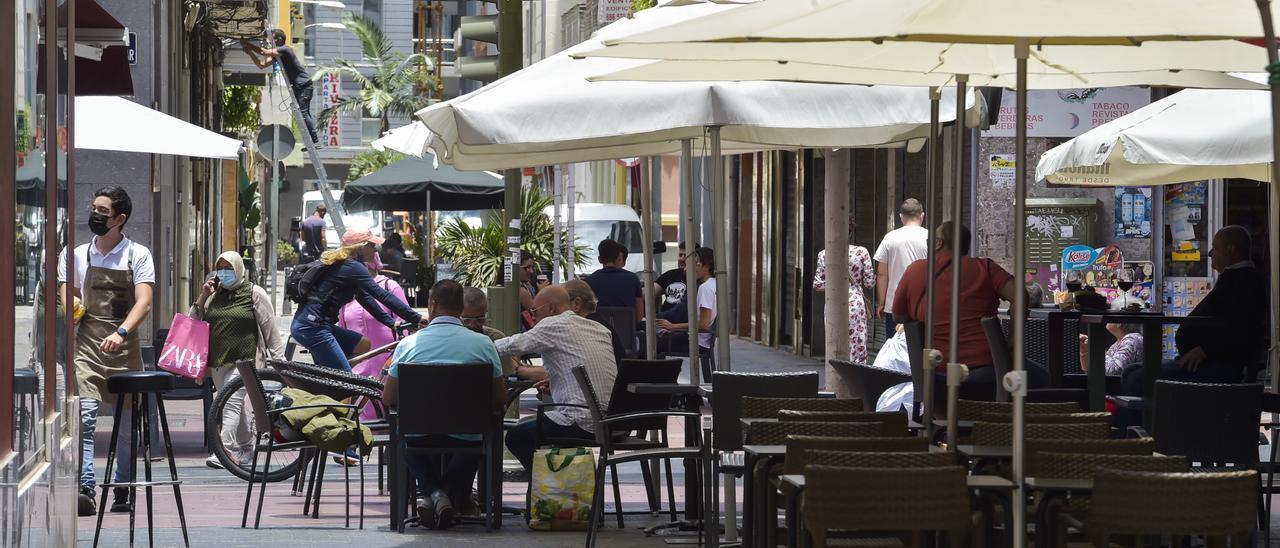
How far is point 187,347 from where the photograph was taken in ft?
37.2

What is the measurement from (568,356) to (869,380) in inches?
73.9

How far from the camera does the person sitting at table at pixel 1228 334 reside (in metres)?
9.88

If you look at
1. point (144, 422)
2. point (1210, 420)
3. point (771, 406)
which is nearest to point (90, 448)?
point (144, 422)

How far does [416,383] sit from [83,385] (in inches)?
86.2

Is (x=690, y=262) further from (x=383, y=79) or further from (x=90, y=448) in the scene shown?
(x=383, y=79)

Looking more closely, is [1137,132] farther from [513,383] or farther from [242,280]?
[242,280]

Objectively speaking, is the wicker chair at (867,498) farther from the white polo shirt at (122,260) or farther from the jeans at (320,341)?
Answer: the jeans at (320,341)

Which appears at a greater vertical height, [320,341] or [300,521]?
[320,341]

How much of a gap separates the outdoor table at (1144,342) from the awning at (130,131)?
670 centimetres

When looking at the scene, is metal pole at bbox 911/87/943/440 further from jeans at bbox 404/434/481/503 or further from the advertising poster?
the advertising poster

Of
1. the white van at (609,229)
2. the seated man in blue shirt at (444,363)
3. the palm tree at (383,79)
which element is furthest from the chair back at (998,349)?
the palm tree at (383,79)

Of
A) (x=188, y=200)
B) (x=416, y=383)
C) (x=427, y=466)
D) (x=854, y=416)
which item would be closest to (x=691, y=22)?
(x=854, y=416)

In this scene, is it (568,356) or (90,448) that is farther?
(90,448)

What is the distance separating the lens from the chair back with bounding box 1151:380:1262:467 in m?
7.49
